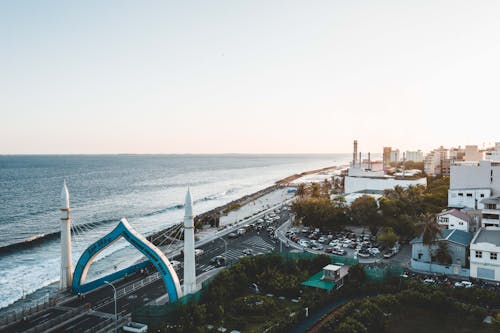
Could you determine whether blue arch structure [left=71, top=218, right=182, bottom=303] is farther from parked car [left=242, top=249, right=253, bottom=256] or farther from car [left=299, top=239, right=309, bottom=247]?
car [left=299, top=239, right=309, bottom=247]

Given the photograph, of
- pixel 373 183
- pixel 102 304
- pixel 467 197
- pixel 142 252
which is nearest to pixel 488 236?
pixel 467 197

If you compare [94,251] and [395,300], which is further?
[94,251]

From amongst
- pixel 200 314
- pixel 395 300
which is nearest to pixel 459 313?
pixel 395 300

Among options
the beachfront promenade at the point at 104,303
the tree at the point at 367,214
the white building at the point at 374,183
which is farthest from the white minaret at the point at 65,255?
the white building at the point at 374,183

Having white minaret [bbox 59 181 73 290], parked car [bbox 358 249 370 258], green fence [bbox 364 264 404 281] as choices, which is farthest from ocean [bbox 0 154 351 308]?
parked car [bbox 358 249 370 258]

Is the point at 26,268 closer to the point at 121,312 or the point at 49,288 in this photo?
the point at 49,288

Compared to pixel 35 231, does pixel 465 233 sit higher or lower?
higher
